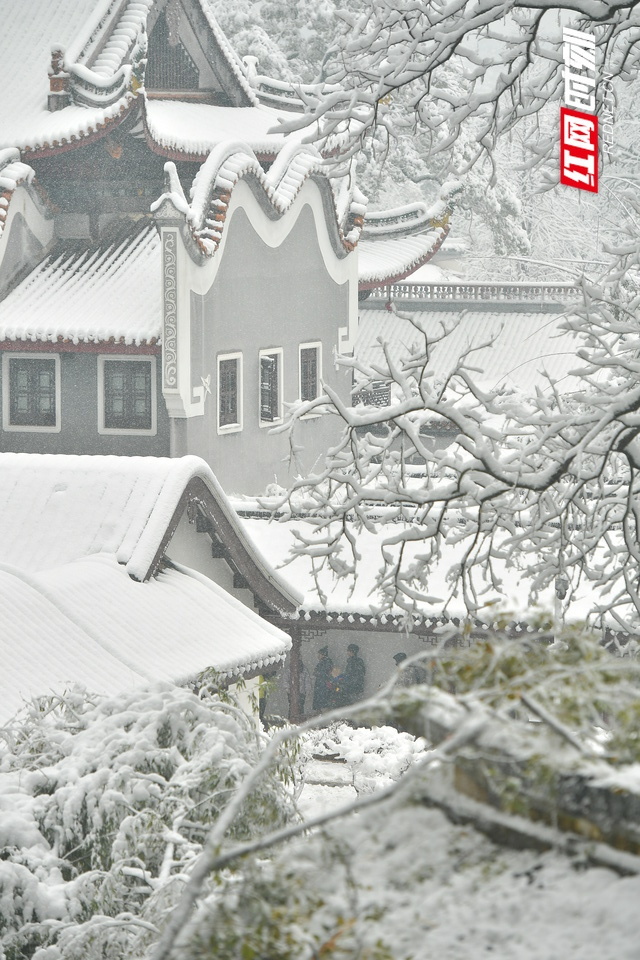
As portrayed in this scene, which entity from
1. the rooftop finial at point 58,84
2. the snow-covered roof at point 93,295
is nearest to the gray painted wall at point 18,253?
the snow-covered roof at point 93,295

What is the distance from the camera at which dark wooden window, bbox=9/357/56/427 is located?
2355 centimetres

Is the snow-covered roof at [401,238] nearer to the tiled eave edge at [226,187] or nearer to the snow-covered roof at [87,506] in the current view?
the tiled eave edge at [226,187]

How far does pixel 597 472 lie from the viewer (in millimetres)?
Answer: 7633

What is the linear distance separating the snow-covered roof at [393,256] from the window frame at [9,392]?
6.92 metres

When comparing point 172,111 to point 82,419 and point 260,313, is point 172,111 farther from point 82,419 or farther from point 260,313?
point 82,419

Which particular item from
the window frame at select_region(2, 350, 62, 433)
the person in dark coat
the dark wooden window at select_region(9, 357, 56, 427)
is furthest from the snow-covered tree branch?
the dark wooden window at select_region(9, 357, 56, 427)

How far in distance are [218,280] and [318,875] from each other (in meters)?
21.0

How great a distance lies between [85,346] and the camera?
2245 centimetres

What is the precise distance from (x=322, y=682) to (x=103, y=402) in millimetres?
6073

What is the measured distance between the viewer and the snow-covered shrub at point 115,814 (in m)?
6.07

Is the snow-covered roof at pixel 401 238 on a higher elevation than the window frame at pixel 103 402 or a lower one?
higher

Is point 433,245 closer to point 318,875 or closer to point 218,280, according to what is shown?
point 218,280

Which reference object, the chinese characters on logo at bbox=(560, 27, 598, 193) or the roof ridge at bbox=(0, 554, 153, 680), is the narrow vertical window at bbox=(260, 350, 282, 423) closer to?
the roof ridge at bbox=(0, 554, 153, 680)

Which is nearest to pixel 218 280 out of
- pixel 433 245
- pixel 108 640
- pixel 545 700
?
pixel 433 245
